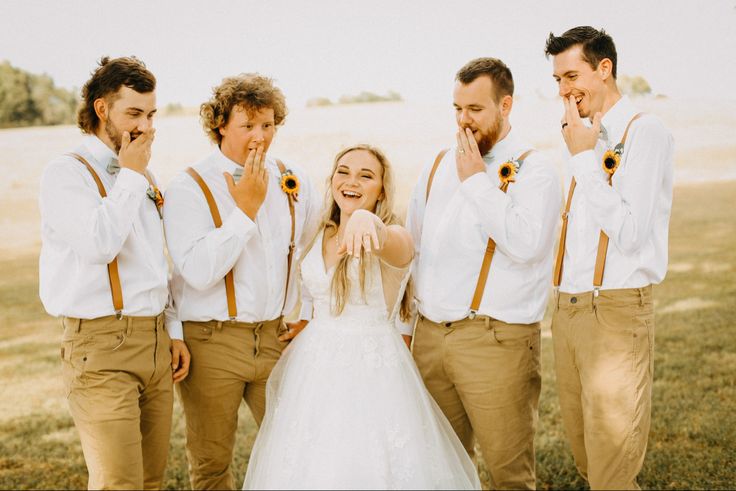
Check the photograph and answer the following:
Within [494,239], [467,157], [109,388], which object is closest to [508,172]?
[467,157]

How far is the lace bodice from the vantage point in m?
3.04

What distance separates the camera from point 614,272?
2809 millimetres

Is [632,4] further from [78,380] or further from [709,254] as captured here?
[78,380]

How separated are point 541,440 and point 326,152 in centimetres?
394

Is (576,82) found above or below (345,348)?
above

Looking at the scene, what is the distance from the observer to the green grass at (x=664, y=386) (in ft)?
15.7

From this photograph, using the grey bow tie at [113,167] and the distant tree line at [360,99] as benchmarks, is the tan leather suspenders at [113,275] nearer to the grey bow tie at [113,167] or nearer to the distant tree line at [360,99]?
the grey bow tie at [113,167]

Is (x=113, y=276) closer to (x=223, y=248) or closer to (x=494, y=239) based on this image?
(x=223, y=248)

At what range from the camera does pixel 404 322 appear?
337 cm

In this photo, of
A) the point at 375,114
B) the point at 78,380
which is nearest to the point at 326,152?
the point at 375,114

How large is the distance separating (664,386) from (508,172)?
3.46 m

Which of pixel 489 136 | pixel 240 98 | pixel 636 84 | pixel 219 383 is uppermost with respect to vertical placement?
pixel 636 84

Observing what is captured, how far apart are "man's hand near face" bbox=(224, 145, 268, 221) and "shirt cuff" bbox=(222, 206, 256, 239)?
41mm

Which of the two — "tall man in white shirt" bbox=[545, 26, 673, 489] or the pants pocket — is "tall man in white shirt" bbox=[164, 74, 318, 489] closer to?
the pants pocket
